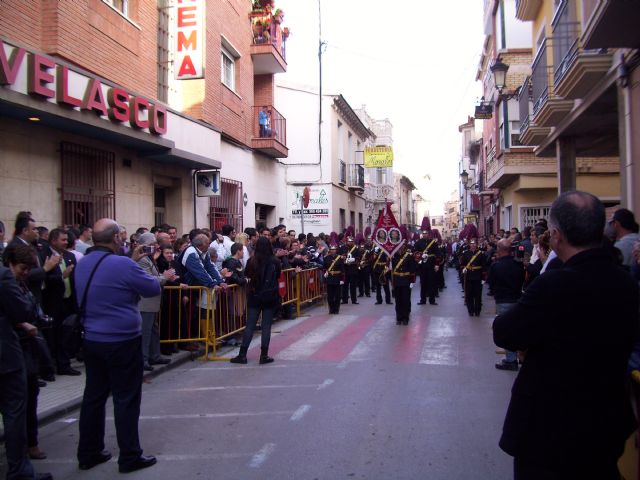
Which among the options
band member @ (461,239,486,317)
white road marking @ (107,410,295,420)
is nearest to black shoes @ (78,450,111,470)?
white road marking @ (107,410,295,420)

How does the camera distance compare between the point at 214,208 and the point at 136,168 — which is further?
the point at 214,208

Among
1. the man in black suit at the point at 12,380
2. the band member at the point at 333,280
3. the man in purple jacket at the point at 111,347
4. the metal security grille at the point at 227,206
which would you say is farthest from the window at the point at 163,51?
the man in black suit at the point at 12,380

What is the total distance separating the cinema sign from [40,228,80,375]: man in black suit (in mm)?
2265

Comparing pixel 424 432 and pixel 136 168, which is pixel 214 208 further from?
pixel 424 432

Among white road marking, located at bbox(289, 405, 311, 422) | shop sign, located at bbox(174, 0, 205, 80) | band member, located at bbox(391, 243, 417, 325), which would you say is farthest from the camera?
shop sign, located at bbox(174, 0, 205, 80)

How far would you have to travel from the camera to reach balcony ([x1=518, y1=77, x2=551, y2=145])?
15.1m

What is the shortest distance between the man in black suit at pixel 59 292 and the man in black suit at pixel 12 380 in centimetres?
339

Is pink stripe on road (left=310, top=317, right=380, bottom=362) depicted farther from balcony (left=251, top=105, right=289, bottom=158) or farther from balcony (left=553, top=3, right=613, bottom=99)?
balcony (left=251, top=105, right=289, bottom=158)

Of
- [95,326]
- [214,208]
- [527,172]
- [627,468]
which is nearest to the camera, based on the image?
[627,468]

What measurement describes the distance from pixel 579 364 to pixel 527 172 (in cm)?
2136

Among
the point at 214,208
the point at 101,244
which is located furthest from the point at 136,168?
the point at 101,244

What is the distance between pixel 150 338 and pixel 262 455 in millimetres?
3906

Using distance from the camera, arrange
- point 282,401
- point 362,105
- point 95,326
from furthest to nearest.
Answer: point 362,105 < point 282,401 < point 95,326

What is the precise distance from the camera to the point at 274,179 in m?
22.8
